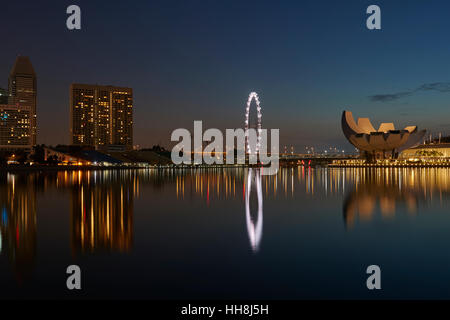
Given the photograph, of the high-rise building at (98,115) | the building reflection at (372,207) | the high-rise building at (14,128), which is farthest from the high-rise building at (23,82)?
the building reflection at (372,207)

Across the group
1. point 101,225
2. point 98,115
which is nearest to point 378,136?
point 101,225

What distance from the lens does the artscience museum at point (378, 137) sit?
2291 inches

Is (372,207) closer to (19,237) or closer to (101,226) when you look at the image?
(101,226)

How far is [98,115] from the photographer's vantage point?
334ft

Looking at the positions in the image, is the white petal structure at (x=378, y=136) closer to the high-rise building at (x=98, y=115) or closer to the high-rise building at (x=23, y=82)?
the high-rise building at (x=98, y=115)

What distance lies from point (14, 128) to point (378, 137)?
70964 millimetres

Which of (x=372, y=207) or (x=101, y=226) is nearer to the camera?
(x=101, y=226)

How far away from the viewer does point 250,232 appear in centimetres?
762

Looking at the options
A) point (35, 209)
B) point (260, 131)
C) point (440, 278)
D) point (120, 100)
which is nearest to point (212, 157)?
point (260, 131)

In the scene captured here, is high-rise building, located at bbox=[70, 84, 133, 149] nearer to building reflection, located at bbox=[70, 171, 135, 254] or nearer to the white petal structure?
the white petal structure

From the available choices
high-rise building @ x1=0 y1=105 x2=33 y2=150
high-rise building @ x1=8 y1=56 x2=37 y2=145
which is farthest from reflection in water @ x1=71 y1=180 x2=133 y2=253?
high-rise building @ x1=8 y1=56 x2=37 y2=145

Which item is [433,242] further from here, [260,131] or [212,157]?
[212,157]

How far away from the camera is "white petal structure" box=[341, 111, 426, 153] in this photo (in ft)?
191

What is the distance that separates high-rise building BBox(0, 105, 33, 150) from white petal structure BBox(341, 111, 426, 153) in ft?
211
